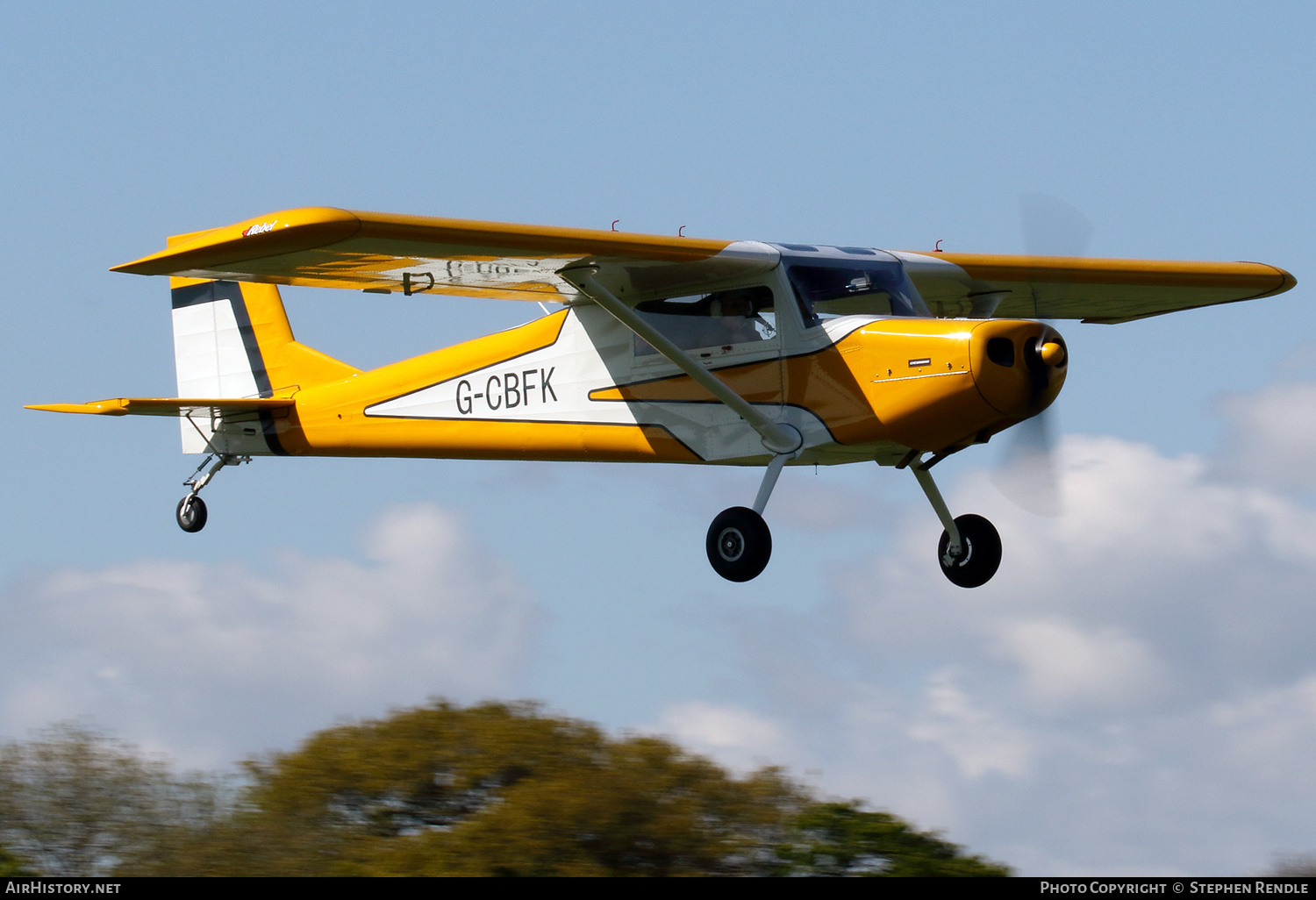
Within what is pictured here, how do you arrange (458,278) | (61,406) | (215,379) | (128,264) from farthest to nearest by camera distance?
(215,379) < (61,406) < (458,278) < (128,264)

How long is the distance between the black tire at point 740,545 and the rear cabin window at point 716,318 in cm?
124

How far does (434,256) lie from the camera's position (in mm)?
11484

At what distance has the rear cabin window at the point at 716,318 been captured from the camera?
12.3 meters

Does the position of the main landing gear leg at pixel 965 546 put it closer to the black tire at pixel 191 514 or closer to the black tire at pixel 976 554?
the black tire at pixel 976 554

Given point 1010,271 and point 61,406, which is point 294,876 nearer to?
point 61,406

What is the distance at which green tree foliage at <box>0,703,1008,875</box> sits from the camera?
12.4m

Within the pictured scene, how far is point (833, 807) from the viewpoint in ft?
45.9

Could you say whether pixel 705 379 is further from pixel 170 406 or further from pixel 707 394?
pixel 170 406

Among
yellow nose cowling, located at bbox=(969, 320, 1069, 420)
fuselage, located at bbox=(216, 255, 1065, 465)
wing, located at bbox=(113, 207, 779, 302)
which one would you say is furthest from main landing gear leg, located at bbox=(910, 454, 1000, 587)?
wing, located at bbox=(113, 207, 779, 302)

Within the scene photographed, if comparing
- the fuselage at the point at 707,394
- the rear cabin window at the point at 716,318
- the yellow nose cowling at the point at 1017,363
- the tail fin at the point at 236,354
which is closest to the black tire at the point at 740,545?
the fuselage at the point at 707,394

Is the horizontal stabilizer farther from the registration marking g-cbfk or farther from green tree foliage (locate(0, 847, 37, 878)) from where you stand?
green tree foliage (locate(0, 847, 37, 878))

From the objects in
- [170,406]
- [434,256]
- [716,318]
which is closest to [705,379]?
[716,318]

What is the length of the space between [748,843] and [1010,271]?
508 centimetres
